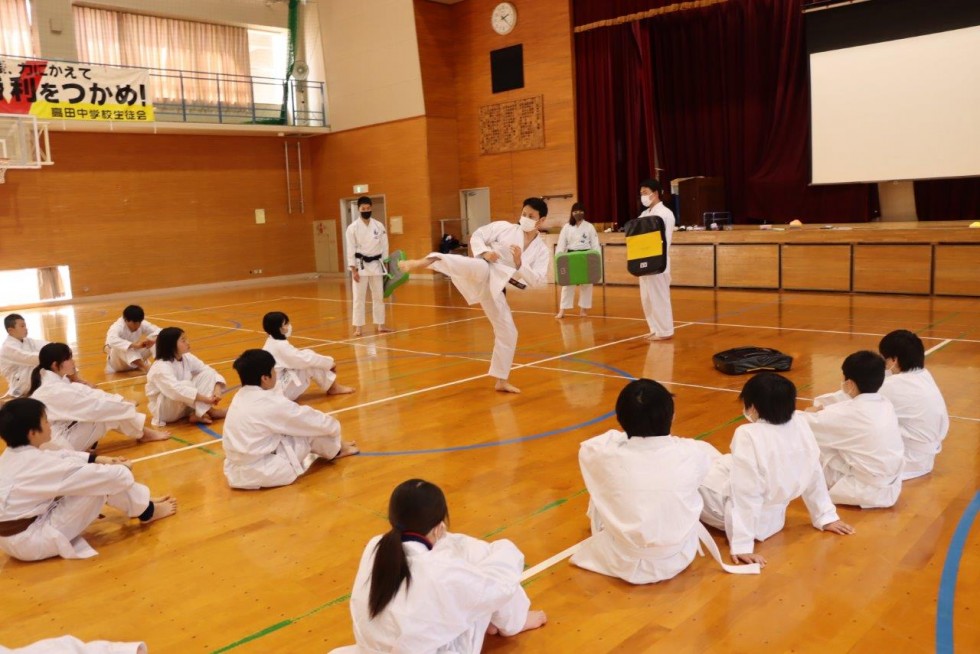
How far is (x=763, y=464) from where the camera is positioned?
3270mm

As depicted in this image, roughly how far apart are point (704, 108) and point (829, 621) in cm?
1281

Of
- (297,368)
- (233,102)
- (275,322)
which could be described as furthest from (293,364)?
(233,102)

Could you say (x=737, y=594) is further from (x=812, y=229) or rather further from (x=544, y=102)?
(x=544, y=102)

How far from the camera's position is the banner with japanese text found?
14.1 meters

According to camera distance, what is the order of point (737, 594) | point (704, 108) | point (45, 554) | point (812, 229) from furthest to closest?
point (704, 108)
point (812, 229)
point (45, 554)
point (737, 594)

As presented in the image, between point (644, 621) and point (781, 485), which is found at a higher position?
point (781, 485)

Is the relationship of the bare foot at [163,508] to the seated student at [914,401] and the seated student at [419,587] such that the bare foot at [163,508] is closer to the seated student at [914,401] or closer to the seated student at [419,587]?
the seated student at [419,587]

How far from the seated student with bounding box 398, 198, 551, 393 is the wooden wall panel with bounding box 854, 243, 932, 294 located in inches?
259

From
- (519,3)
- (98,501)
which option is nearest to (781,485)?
(98,501)

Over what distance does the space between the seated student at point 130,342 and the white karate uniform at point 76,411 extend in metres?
2.46

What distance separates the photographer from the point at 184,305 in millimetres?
14828

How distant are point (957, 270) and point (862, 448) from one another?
801cm

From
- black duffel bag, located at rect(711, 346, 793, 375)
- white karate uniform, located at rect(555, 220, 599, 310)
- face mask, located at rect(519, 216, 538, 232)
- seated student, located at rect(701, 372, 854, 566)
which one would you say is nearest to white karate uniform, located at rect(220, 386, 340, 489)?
seated student, located at rect(701, 372, 854, 566)

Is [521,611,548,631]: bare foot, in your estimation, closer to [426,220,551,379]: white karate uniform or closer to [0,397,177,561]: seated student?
[0,397,177,561]: seated student
